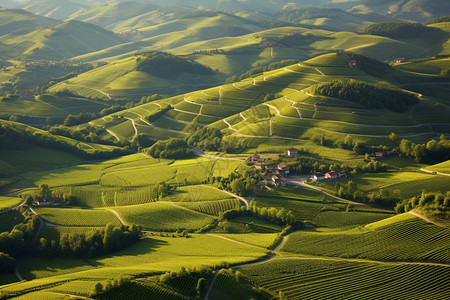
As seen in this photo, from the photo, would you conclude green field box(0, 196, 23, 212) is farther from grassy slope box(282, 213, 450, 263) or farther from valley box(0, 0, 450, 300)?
grassy slope box(282, 213, 450, 263)

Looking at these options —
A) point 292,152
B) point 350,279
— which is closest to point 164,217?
point 350,279

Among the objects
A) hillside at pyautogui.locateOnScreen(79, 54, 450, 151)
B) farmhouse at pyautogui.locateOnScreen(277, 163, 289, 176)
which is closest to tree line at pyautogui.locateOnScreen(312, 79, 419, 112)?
hillside at pyautogui.locateOnScreen(79, 54, 450, 151)

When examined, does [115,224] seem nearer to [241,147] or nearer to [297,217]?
[297,217]

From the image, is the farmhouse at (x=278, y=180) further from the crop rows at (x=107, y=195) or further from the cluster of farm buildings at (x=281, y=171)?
Result: the crop rows at (x=107, y=195)

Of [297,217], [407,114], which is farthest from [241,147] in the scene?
[407,114]

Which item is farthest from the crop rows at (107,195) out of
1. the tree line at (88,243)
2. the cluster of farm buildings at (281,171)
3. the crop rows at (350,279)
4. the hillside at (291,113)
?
the crop rows at (350,279)

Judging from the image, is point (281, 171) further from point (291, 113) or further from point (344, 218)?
point (291, 113)
